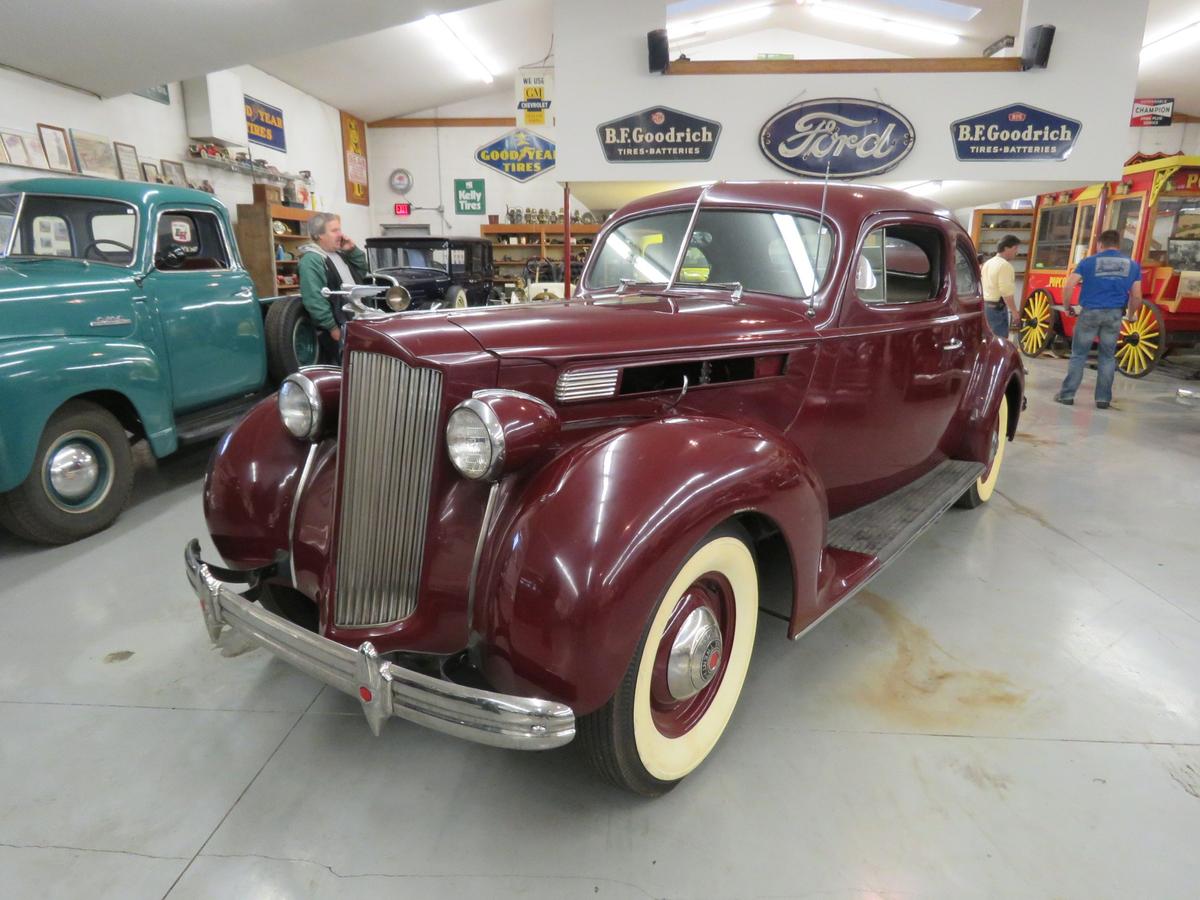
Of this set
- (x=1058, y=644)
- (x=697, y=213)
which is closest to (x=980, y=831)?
(x=1058, y=644)

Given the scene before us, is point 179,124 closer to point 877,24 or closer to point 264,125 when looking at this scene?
point 264,125

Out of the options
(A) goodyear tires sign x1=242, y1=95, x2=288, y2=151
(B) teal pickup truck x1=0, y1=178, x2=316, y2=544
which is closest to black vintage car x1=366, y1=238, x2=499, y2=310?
(A) goodyear tires sign x1=242, y1=95, x2=288, y2=151

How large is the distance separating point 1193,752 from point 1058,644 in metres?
0.57

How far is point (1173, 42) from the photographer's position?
31.8 feet

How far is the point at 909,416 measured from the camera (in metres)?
2.93

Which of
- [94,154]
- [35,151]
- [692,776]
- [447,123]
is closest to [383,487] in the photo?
[692,776]

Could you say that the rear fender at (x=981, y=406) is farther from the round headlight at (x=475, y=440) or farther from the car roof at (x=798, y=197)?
the round headlight at (x=475, y=440)

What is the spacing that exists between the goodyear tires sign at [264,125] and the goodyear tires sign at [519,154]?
14.6 ft

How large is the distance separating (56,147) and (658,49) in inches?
222

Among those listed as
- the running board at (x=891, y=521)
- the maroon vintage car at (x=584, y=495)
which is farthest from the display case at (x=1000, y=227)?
the maroon vintage car at (x=584, y=495)

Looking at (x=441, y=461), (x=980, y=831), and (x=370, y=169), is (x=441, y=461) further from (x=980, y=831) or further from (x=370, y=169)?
(x=370, y=169)

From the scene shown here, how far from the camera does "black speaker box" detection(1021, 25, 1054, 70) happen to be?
5.12 meters

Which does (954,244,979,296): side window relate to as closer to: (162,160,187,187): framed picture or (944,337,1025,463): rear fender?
(944,337,1025,463): rear fender

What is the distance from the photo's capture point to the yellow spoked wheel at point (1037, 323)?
33.2 ft
